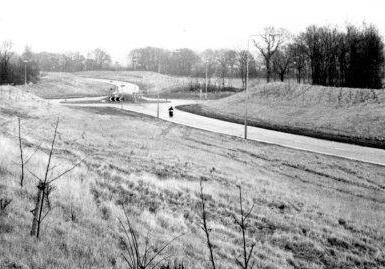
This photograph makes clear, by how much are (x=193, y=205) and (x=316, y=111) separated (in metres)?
33.7

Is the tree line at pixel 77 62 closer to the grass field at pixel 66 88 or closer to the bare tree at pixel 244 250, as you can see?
the grass field at pixel 66 88

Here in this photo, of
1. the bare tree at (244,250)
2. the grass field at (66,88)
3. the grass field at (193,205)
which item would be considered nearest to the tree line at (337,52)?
the grass field at (193,205)

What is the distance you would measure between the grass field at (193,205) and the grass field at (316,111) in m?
10.4

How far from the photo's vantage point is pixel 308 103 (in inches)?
1822

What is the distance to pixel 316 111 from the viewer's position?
43.3m

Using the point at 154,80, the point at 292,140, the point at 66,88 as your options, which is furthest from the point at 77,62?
the point at 292,140

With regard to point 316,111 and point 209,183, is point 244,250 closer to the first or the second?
point 209,183

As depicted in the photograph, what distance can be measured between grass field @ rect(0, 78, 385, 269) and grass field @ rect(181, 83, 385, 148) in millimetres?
10353

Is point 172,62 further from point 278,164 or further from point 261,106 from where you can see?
point 278,164

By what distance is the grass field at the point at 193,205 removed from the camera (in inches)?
305

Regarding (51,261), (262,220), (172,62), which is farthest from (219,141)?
(172,62)

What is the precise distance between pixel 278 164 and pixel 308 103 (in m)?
24.2

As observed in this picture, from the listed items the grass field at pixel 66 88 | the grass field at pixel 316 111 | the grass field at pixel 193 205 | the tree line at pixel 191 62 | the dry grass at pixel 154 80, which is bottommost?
the grass field at pixel 193 205

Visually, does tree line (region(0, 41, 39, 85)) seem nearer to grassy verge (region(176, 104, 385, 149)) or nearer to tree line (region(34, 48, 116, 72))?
grassy verge (region(176, 104, 385, 149))
